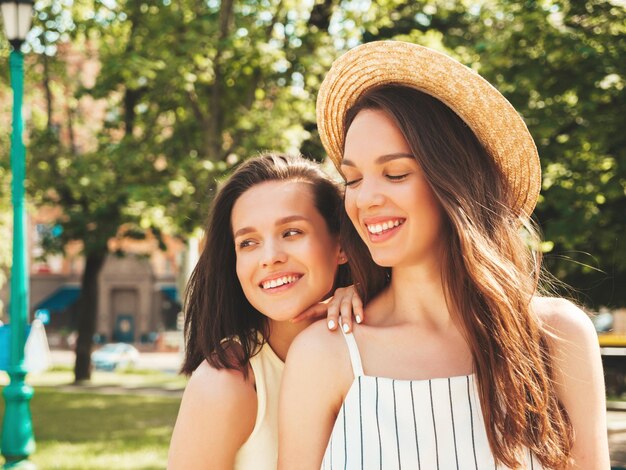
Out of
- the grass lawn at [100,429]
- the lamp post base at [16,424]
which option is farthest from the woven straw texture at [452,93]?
the grass lawn at [100,429]

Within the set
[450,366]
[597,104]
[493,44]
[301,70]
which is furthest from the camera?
[301,70]

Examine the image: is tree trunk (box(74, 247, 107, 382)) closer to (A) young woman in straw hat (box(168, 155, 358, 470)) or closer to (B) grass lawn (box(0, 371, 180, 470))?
(B) grass lawn (box(0, 371, 180, 470))

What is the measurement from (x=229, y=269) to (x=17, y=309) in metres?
6.37

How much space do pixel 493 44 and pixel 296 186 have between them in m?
8.33

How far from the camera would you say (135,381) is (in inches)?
904

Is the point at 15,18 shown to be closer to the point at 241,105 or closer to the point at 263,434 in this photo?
the point at 241,105

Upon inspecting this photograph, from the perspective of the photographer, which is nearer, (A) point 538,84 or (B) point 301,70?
(A) point 538,84

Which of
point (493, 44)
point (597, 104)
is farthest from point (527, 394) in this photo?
point (493, 44)

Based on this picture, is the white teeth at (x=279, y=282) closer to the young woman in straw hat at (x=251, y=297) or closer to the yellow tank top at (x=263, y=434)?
the young woman in straw hat at (x=251, y=297)

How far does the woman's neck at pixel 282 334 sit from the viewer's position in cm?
285

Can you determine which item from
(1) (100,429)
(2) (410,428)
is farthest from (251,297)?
(1) (100,429)

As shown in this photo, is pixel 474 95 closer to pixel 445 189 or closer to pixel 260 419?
pixel 445 189

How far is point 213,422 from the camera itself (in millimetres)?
2500

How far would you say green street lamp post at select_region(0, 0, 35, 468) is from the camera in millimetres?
8469
